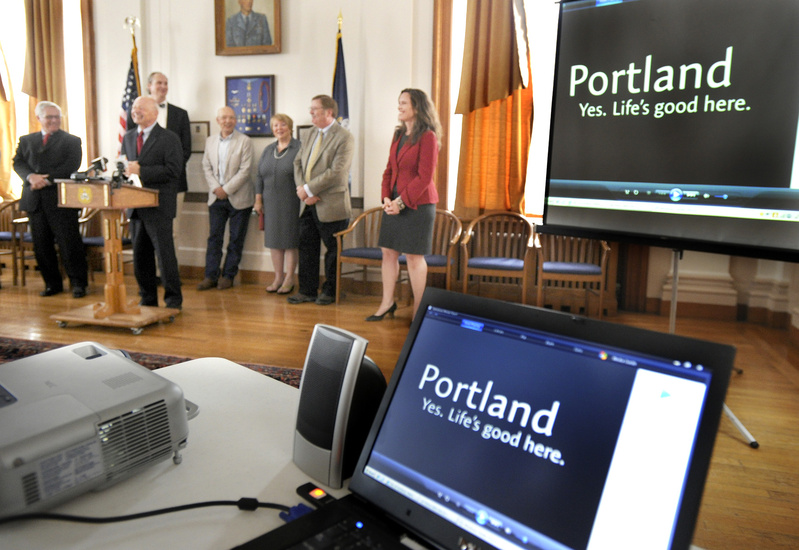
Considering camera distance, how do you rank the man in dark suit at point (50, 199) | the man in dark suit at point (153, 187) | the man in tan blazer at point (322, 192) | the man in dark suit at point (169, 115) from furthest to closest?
the man in dark suit at point (169, 115)
the man in dark suit at point (50, 199)
the man in tan blazer at point (322, 192)
the man in dark suit at point (153, 187)

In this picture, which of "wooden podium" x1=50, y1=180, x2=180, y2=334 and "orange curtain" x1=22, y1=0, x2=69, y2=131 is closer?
"wooden podium" x1=50, y1=180, x2=180, y2=334

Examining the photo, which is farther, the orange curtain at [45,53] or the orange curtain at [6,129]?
the orange curtain at [6,129]

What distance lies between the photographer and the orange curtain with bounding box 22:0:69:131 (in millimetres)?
6234

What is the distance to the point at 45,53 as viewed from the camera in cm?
626

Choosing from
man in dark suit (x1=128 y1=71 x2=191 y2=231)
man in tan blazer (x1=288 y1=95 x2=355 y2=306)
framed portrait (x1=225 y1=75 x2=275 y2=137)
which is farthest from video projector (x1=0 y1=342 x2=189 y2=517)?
framed portrait (x1=225 y1=75 x2=275 y2=137)

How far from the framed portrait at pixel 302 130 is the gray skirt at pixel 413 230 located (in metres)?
1.78

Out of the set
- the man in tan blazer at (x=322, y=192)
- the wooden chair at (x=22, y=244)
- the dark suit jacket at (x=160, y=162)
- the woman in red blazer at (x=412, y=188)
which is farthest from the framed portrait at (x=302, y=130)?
the wooden chair at (x=22, y=244)

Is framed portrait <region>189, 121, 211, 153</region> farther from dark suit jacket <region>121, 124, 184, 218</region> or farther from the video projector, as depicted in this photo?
the video projector

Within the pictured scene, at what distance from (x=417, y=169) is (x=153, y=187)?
1.96 m

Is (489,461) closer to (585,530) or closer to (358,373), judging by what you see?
(585,530)

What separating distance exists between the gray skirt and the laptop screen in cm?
347

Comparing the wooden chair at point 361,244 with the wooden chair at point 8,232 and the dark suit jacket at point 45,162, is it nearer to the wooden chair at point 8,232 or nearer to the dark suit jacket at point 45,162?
the dark suit jacket at point 45,162

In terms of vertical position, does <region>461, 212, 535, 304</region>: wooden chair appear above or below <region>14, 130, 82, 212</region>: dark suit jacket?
below

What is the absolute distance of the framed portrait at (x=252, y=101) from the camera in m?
5.73
